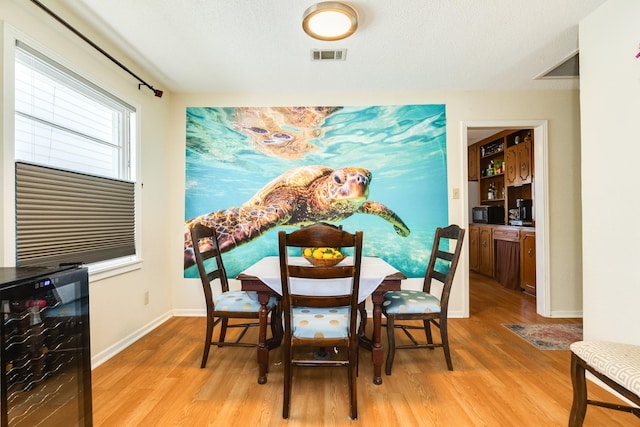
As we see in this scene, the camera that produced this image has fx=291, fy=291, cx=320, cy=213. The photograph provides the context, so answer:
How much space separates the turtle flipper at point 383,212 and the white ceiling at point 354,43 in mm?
1224

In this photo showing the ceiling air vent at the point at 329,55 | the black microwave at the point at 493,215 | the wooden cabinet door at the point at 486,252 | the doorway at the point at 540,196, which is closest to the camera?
the ceiling air vent at the point at 329,55

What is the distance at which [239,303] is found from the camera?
2057 mm

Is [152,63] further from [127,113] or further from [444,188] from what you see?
[444,188]

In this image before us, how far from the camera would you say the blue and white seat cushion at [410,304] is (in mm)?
2002

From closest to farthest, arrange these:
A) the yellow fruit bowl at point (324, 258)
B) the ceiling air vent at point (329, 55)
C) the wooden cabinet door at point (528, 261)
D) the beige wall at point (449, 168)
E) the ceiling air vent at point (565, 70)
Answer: the yellow fruit bowl at point (324, 258) → the ceiling air vent at point (329, 55) → the ceiling air vent at point (565, 70) → the beige wall at point (449, 168) → the wooden cabinet door at point (528, 261)

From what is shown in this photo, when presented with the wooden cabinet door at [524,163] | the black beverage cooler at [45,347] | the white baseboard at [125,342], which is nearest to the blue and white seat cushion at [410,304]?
the black beverage cooler at [45,347]

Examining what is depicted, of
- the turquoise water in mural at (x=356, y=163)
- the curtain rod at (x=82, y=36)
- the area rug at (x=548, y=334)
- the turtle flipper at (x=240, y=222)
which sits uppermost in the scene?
the curtain rod at (x=82, y=36)

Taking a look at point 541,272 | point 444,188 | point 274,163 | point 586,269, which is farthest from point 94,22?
point 541,272

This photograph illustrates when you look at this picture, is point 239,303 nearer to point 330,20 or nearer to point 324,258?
point 324,258

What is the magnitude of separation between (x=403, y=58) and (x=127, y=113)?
2.45 m

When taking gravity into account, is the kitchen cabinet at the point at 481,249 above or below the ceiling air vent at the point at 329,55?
below

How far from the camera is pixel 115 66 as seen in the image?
7.61 feet

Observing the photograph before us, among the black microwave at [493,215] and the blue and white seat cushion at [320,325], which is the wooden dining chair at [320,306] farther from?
the black microwave at [493,215]

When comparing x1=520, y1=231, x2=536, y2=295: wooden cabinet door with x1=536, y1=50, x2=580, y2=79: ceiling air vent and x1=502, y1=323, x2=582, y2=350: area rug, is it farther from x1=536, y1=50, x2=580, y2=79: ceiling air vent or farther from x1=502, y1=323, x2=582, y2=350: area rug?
x1=536, y1=50, x2=580, y2=79: ceiling air vent
